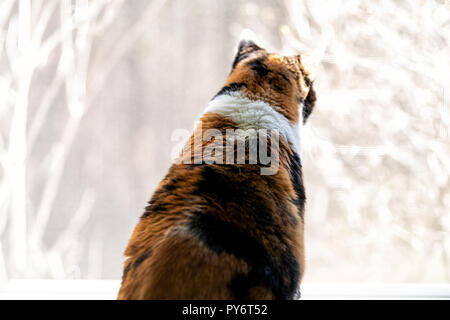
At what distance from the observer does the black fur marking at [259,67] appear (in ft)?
2.78

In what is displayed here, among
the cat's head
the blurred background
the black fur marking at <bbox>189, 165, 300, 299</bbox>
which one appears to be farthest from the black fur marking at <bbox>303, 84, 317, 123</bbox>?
the black fur marking at <bbox>189, 165, 300, 299</bbox>

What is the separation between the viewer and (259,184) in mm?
619

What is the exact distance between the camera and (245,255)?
0.52 meters

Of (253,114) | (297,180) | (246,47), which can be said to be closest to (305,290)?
(297,180)

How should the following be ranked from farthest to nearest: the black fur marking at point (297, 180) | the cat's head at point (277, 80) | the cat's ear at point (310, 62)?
the cat's ear at point (310, 62) < the cat's head at point (277, 80) < the black fur marking at point (297, 180)

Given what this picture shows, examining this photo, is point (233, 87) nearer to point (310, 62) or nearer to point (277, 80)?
point (277, 80)

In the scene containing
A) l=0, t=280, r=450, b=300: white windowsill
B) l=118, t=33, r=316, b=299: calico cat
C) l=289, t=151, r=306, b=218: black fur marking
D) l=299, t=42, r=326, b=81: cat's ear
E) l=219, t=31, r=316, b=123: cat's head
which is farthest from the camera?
l=0, t=280, r=450, b=300: white windowsill

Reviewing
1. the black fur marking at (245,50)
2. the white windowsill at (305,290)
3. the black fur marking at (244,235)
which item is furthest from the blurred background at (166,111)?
the black fur marking at (244,235)

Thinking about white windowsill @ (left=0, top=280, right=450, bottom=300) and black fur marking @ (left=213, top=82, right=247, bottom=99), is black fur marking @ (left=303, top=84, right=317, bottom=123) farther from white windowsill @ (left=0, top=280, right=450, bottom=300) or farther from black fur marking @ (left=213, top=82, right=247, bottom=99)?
white windowsill @ (left=0, top=280, right=450, bottom=300)

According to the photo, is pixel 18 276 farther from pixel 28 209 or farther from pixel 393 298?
pixel 393 298

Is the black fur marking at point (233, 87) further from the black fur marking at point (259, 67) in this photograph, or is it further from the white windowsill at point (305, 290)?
the white windowsill at point (305, 290)

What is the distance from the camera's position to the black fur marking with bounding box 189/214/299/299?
0.51m

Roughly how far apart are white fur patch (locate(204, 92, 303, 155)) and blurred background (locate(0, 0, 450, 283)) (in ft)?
1.27

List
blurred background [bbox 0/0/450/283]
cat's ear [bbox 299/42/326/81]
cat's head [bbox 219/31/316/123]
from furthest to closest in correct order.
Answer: blurred background [bbox 0/0/450/283] → cat's ear [bbox 299/42/326/81] → cat's head [bbox 219/31/316/123]
